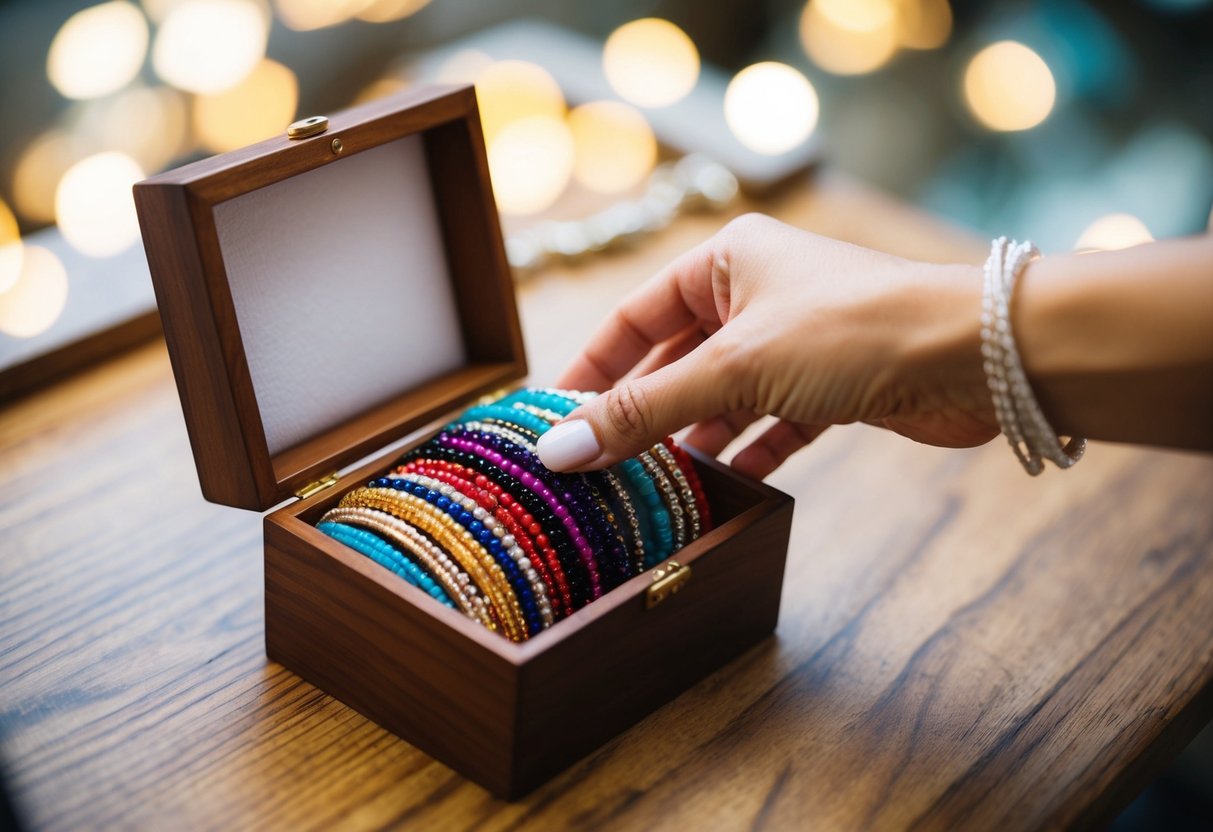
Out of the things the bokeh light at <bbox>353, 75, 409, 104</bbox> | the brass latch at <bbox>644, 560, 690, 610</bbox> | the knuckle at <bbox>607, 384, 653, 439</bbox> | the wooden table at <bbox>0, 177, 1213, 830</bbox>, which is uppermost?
the bokeh light at <bbox>353, 75, 409, 104</bbox>

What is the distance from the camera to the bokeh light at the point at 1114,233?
164 centimetres

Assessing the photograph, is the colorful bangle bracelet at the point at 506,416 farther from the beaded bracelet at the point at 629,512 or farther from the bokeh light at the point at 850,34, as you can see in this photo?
the bokeh light at the point at 850,34

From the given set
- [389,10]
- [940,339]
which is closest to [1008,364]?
[940,339]

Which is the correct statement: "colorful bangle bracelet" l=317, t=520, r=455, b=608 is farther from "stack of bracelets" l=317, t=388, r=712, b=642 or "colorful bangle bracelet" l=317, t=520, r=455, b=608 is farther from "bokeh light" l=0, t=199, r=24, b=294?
"bokeh light" l=0, t=199, r=24, b=294

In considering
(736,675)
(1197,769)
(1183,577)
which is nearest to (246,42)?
(736,675)

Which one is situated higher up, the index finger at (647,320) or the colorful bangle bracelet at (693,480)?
the index finger at (647,320)

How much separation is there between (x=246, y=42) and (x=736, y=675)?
114 centimetres

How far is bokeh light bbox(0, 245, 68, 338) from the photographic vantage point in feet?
3.35

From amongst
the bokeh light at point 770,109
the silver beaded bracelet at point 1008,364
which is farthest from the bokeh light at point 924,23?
the silver beaded bracelet at point 1008,364

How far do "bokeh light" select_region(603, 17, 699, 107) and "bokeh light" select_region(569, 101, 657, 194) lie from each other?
30 millimetres

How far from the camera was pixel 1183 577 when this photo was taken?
34.5 inches

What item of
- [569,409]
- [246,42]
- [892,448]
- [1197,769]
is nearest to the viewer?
[569,409]

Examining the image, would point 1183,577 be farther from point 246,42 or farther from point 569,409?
point 246,42

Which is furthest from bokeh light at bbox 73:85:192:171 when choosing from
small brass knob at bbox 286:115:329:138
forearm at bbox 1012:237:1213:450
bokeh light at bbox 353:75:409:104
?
forearm at bbox 1012:237:1213:450
